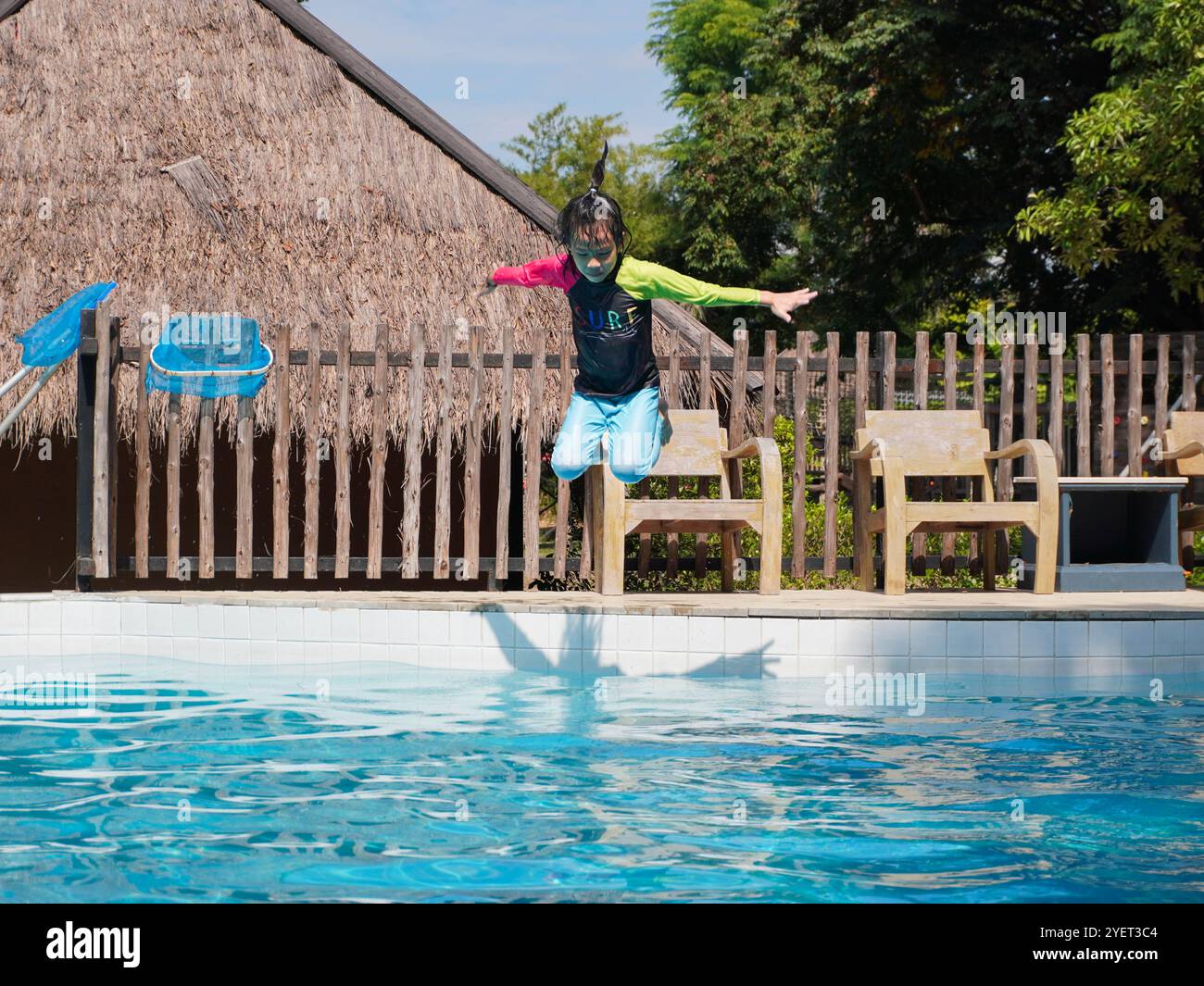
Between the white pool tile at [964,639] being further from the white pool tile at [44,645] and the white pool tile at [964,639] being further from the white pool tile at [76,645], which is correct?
the white pool tile at [44,645]

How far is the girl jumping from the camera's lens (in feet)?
20.1

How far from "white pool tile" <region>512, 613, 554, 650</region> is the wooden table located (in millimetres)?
3122

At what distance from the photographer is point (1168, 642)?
6609mm

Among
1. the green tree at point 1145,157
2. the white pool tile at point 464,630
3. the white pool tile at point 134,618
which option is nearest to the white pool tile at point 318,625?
the white pool tile at point 464,630

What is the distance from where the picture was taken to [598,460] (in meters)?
7.63

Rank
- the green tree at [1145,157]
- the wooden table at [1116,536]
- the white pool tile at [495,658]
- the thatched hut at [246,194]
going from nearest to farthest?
the white pool tile at [495,658] < the wooden table at [1116,536] < the thatched hut at [246,194] < the green tree at [1145,157]

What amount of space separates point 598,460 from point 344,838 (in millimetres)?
4161

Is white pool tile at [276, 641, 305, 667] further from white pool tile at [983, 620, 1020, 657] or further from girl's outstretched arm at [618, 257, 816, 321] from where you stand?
white pool tile at [983, 620, 1020, 657]

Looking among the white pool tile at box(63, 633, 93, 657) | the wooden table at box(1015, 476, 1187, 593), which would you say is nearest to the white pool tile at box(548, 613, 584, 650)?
the white pool tile at box(63, 633, 93, 657)

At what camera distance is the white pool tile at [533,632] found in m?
6.88

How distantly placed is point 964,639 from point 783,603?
1.09 meters

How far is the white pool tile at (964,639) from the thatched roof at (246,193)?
4.30 m

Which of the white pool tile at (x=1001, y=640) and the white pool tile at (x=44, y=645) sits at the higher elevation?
the white pool tile at (x=1001, y=640)

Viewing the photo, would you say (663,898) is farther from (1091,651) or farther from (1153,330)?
(1153,330)
